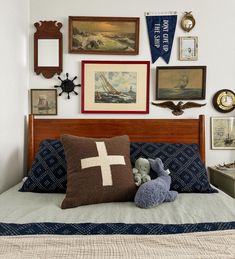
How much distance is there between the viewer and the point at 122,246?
0.97 meters

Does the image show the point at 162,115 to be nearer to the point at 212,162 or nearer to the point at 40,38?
the point at 212,162

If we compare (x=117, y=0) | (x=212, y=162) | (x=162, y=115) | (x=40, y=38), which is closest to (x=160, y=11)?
(x=117, y=0)

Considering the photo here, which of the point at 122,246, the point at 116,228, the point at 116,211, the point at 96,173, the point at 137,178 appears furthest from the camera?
the point at 137,178

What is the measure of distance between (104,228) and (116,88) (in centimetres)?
143

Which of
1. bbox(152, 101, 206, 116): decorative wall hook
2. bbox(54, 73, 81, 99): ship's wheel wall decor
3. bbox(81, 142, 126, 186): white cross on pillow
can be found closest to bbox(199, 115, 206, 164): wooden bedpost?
bbox(152, 101, 206, 116): decorative wall hook

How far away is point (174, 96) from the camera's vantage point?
2.37 metres

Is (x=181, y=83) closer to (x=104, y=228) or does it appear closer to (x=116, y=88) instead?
(x=116, y=88)

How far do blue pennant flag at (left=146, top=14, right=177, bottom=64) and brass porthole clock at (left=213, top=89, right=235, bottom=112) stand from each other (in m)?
0.51

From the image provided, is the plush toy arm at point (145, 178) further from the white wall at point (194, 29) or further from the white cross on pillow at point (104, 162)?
the white wall at point (194, 29)

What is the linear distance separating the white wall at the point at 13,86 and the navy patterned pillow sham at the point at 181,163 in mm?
863

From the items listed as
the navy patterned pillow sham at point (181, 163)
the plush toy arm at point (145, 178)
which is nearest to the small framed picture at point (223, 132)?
the navy patterned pillow sham at point (181, 163)

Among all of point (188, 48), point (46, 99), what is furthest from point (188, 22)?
point (46, 99)

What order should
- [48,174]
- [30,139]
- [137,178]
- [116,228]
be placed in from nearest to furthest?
1. [116,228]
2. [137,178]
3. [48,174]
4. [30,139]

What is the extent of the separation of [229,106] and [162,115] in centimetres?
54
